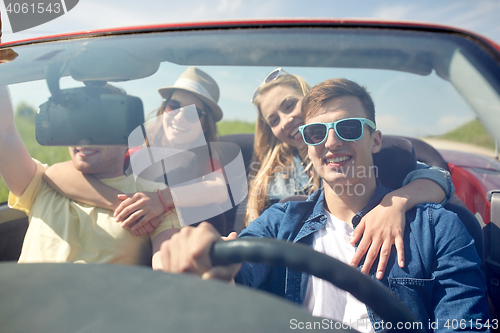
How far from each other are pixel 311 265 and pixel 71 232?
36.3 inches

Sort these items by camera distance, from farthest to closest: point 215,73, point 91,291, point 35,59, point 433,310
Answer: point 35,59 → point 215,73 → point 433,310 → point 91,291

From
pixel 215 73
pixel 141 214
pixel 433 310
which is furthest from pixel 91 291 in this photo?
pixel 433 310

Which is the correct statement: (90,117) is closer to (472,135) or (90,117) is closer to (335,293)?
(335,293)

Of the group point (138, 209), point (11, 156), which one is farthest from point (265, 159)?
point (11, 156)

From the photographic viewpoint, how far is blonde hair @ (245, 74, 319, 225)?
1293 millimetres

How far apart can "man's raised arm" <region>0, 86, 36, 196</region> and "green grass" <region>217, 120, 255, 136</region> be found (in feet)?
2.44

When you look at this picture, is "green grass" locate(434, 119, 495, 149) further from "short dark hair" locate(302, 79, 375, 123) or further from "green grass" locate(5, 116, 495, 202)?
"short dark hair" locate(302, 79, 375, 123)

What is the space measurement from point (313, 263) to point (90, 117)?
0.87 m

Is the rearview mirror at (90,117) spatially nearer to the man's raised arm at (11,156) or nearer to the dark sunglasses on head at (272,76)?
the man's raised arm at (11,156)

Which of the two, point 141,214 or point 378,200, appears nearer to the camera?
point 378,200

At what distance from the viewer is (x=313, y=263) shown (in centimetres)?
80

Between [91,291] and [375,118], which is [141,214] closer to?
[91,291]

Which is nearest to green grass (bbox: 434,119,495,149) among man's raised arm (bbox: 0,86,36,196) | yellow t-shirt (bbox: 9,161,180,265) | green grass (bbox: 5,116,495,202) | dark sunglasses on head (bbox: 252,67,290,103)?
green grass (bbox: 5,116,495,202)

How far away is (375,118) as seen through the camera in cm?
114
